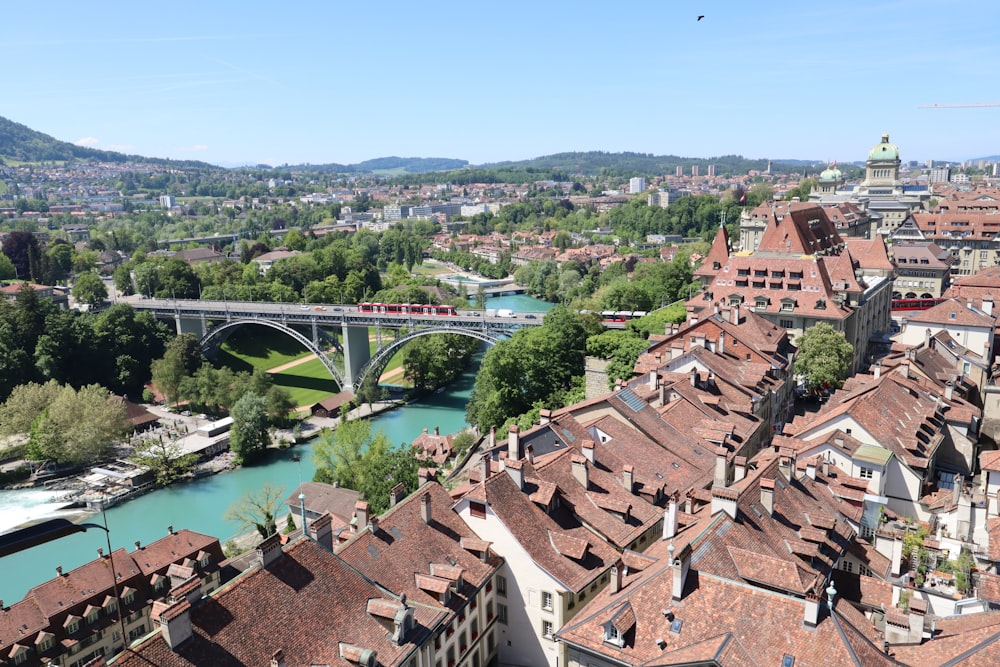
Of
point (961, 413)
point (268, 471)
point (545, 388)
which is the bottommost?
point (268, 471)

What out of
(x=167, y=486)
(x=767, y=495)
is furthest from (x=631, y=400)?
(x=167, y=486)

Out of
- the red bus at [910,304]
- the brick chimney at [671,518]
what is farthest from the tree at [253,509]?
the red bus at [910,304]

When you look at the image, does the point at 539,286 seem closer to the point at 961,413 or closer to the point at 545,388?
the point at 545,388

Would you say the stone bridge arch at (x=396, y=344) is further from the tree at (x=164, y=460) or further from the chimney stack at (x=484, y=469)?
the chimney stack at (x=484, y=469)

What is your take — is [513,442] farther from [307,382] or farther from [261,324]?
[261,324]

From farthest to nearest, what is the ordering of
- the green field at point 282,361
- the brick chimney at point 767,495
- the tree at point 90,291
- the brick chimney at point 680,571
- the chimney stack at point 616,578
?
1. the tree at point 90,291
2. the green field at point 282,361
3. the brick chimney at point 767,495
4. the chimney stack at point 616,578
5. the brick chimney at point 680,571

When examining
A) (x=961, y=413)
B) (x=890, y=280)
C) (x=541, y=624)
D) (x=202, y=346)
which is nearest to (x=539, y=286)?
(x=202, y=346)

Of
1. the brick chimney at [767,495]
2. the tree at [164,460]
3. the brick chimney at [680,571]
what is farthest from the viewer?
the tree at [164,460]
